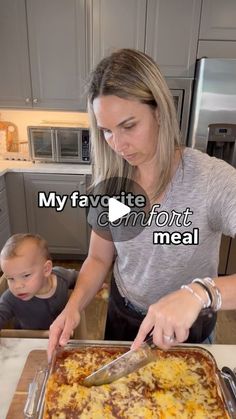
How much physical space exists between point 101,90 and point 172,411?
742mm

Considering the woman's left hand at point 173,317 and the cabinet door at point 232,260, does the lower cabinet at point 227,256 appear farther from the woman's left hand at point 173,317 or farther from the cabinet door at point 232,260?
the woman's left hand at point 173,317

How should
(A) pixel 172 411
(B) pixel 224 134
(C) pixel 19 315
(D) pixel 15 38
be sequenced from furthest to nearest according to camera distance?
(D) pixel 15 38
(B) pixel 224 134
(C) pixel 19 315
(A) pixel 172 411

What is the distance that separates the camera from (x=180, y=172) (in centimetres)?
84

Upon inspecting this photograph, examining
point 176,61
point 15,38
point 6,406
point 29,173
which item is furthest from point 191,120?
point 6,406

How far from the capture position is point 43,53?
240 cm

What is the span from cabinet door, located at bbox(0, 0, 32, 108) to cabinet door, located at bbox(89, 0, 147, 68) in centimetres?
54

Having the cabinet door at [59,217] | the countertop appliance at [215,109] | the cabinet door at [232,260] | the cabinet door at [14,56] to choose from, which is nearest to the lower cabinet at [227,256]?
the cabinet door at [232,260]

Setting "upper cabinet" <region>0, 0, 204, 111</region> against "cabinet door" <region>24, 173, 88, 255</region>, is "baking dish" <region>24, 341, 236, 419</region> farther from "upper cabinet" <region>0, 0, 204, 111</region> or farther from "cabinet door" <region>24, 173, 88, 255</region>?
"upper cabinet" <region>0, 0, 204, 111</region>

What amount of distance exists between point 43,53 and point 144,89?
2.00 metres

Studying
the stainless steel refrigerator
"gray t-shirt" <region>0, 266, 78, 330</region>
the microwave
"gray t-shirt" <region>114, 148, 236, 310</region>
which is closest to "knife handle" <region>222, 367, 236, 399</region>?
"gray t-shirt" <region>114, 148, 236, 310</region>

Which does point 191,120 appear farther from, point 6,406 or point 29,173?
point 6,406

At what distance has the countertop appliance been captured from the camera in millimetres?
2084

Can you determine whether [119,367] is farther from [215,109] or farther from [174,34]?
[174,34]

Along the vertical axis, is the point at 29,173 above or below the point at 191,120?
below
